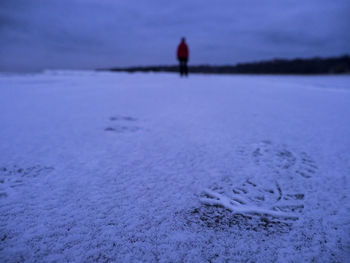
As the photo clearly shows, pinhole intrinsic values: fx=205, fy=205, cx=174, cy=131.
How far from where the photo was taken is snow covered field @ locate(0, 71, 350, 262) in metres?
0.56

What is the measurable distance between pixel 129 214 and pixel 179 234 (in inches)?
7.0

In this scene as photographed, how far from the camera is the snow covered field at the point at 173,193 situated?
1.83ft

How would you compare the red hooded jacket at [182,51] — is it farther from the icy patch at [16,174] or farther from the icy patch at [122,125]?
the icy patch at [16,174]

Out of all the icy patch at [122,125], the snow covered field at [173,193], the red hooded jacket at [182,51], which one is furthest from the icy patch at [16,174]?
the red hooded jacket at [182,51]

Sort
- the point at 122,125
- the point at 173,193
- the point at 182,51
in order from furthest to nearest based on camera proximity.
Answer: the point at 182,51
the point at 122,125
the point at 173,193

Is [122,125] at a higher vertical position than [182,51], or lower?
lower

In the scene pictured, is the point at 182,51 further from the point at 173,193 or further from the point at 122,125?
the point at 173,193

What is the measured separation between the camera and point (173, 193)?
2.59 ft

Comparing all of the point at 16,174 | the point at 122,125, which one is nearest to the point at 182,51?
the point at 122,125

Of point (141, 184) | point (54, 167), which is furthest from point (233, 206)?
point (54, 167)

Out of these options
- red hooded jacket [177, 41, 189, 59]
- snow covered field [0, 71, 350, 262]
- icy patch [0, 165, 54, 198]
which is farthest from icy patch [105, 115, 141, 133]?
red hooded jacket [177, 41, 189, 59]

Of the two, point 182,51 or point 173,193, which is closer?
point 173,193

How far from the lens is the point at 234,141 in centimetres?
129

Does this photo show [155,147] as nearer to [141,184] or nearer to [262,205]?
[141,184]
